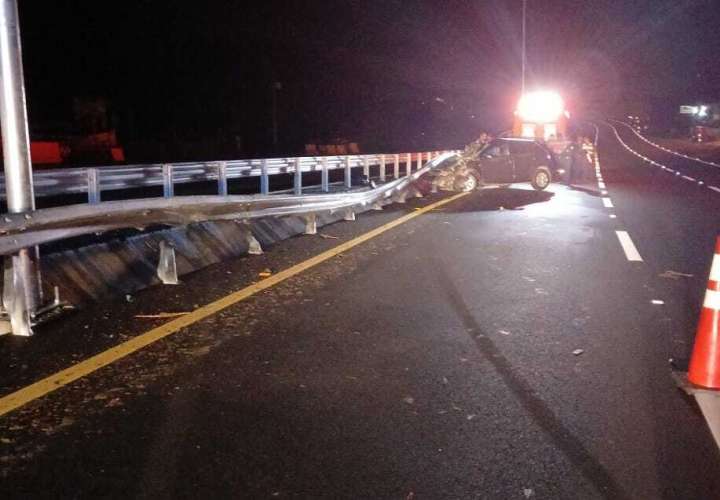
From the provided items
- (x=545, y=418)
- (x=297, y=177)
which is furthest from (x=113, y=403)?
(x=297, y=177)

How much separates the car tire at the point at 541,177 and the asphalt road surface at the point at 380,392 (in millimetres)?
13180

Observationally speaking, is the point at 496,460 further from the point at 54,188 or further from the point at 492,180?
the point at 492,180

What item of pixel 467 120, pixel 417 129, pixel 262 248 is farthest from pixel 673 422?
pixel 467 120

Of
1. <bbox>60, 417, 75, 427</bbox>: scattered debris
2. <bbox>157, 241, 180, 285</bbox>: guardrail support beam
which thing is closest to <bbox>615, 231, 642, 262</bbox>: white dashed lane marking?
<bbox>157, 241, 180, 285</bbox>: guardrail support beam

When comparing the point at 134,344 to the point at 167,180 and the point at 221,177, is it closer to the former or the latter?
the point at 167,180

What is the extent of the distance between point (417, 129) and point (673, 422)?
7652 centimetres

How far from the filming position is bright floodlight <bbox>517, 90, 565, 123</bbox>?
36.9 meters

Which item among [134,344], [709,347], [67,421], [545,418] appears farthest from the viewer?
[134,344]

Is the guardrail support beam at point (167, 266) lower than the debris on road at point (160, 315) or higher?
higher

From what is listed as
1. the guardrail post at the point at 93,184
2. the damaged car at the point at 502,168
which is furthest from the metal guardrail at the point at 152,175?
the damaged car at the point at 502,168

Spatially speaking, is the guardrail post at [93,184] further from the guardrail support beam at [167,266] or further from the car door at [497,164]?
the car door at [497,164]

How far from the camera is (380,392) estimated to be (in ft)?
16.7

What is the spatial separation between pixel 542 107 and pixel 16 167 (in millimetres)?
33368

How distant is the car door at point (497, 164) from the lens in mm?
22688
